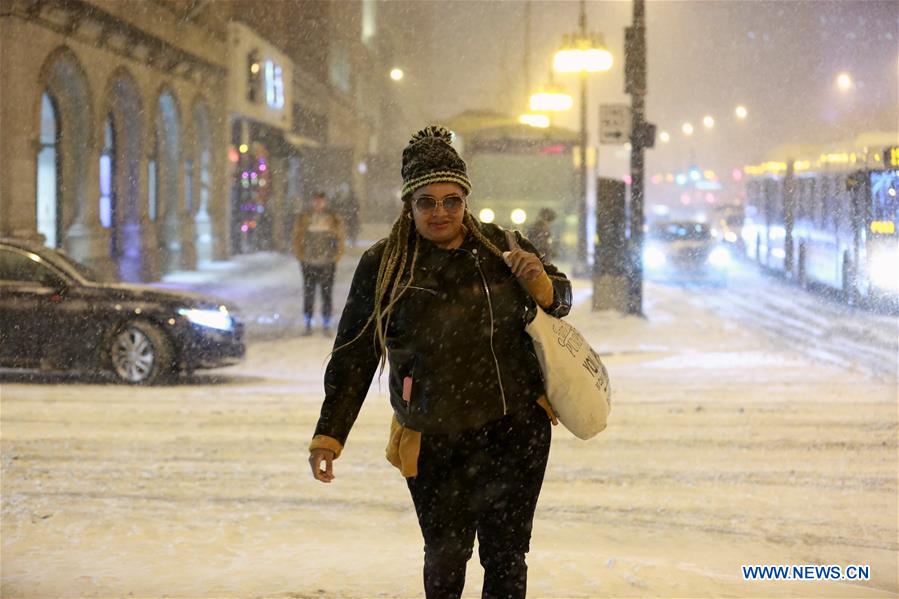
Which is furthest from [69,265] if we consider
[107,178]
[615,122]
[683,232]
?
[683,232]

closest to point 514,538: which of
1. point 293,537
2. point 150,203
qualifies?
point 293,537

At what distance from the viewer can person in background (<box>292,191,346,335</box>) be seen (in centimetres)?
1667

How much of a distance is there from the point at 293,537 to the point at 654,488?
2.51 metres

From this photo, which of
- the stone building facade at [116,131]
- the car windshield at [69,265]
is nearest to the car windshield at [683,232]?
the stone building facade at [116,131]

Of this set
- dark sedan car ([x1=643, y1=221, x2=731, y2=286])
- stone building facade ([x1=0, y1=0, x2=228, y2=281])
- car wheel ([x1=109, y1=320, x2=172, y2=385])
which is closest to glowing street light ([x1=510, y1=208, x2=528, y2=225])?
dark sedan car ([x1=643, y1=221, x2=731, y2=286])

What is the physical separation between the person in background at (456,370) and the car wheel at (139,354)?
8.67m

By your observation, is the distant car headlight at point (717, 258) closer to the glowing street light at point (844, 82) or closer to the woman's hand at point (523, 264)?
the glowing street light at point (844, 82)

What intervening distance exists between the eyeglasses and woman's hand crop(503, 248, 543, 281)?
23cm

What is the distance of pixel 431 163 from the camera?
157 inches

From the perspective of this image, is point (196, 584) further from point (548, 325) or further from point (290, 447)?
point (290, 447)

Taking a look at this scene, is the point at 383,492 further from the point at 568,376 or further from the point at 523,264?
the point at 523,264

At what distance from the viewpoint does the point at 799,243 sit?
29.2 m

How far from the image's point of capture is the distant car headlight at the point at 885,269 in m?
21.5

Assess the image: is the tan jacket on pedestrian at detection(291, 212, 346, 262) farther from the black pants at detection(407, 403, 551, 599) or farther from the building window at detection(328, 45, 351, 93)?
the building window at detection(328, 45, 351, 93)
